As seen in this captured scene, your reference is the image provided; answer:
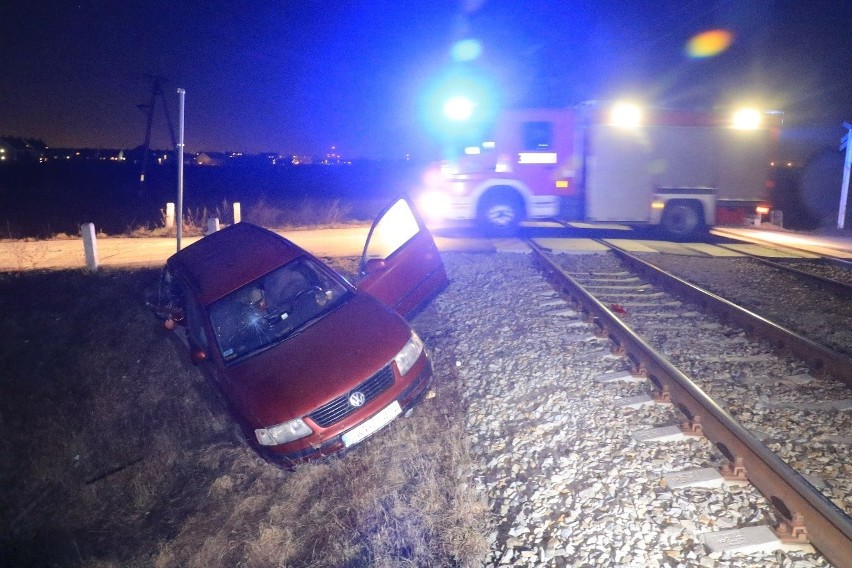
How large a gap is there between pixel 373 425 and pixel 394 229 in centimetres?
324

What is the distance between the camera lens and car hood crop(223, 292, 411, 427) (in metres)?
4.40

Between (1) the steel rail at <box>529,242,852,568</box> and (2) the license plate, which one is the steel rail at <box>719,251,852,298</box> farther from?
(2) the license plate

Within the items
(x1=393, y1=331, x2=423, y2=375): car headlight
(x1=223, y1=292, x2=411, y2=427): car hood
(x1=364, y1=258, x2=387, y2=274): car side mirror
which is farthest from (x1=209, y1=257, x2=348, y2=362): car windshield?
(x1=393, y1=331, x2=423, y2=375): car headlight

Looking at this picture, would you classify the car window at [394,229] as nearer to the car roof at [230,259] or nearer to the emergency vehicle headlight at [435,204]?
the car roof at [230,259]

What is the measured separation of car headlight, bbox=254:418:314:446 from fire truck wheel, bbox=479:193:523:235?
9.21 metres

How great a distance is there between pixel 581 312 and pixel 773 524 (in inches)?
160

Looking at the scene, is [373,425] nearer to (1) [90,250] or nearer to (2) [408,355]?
(2) [408,355]

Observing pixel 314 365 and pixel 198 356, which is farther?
pixel 198 356

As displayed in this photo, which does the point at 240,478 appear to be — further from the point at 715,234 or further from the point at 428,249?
the point at 715,234

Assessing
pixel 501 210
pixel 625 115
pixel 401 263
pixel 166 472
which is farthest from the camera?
pixel 501 210

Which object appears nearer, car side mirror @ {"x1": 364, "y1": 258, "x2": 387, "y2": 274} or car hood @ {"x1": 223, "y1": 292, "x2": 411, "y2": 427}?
car hood @ {"x1": 223, "y1": 292, "x2": 411, "y2": 427}

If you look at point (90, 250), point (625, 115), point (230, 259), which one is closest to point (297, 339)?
point (230, 259)

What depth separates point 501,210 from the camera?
1291 centimetres

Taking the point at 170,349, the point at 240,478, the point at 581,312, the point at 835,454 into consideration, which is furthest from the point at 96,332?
the point at 835,454
